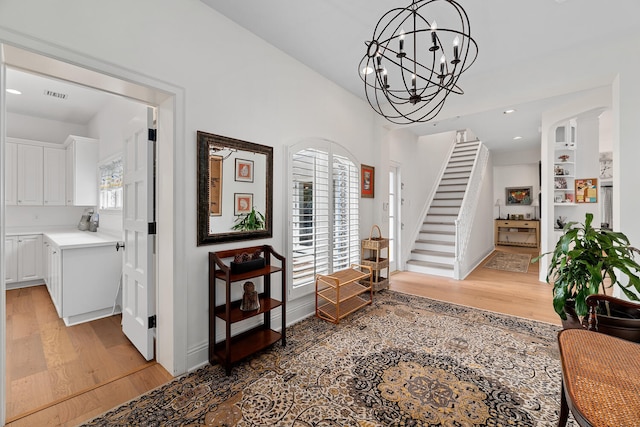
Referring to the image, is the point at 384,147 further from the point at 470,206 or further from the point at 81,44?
the point at 81,44

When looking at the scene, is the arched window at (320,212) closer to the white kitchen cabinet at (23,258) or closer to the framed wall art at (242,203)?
the framed wall art at (242,203)

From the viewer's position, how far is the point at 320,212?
11.1 ft

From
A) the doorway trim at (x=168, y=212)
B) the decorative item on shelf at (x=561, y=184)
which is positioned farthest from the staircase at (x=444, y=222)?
the doorway trim at (x=168, y=212)

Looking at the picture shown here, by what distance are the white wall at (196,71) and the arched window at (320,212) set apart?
0.59 feet

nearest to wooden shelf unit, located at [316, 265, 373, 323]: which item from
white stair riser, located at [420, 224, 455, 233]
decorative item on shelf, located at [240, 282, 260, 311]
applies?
decorative item on shelf, located at [240, 282, 260, 311]

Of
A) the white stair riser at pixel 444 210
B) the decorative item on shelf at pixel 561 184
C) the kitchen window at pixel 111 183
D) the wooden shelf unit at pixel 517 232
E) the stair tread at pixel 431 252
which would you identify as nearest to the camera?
the kitchen window at pixel 111 183

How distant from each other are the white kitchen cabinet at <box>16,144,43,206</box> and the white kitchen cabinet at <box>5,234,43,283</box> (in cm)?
62

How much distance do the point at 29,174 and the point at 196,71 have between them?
4468 millimetres

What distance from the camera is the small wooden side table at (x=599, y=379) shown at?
958mm

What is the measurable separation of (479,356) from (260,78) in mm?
3216

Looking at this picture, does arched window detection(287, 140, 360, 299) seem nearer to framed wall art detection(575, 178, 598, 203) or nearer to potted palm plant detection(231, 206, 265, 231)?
potted palm plant detection(231, 206, 265, 231)

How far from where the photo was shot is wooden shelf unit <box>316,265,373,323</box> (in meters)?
3.07

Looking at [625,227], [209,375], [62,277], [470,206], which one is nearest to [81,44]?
[209,375]

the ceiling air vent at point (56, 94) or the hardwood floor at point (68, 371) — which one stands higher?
the ceiling air vent at point (56, 94)
